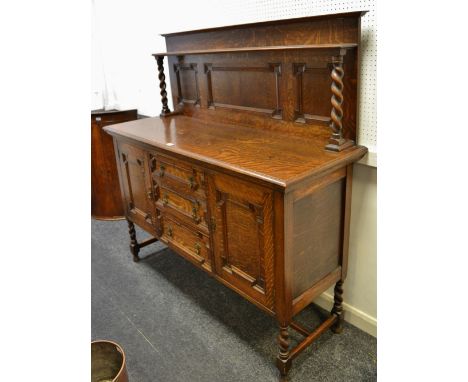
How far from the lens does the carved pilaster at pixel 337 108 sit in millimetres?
1444

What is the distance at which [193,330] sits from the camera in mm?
2051

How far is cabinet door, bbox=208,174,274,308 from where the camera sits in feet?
4.84

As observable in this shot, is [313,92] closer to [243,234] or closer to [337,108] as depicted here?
[337,108]

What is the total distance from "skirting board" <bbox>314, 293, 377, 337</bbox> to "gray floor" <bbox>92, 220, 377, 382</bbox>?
0.12 ft

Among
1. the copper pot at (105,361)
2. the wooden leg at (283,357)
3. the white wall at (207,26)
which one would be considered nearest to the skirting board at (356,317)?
the white wall at (207,26)

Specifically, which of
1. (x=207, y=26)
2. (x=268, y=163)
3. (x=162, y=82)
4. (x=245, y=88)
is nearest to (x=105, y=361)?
(x=268, y=163)

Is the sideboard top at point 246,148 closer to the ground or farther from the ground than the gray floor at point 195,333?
farther from the ground

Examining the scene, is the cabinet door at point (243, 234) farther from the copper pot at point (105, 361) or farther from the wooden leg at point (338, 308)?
the copper pot at point (105, 361)

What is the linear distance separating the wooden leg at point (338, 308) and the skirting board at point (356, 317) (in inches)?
2.5

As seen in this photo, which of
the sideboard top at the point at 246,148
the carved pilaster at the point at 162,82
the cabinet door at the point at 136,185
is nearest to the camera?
the sideboard top at the point at 246,148

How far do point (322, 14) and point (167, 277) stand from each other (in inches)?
71.5
